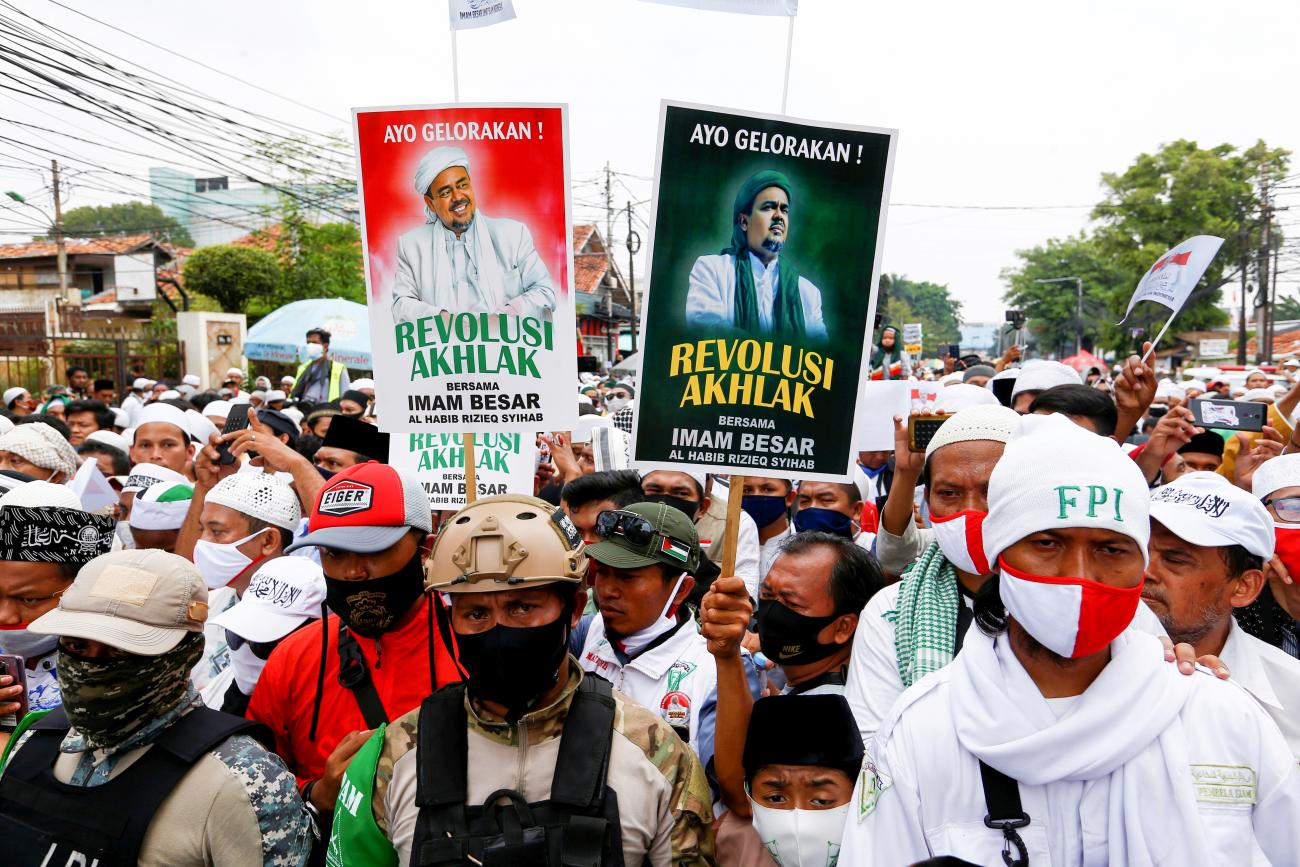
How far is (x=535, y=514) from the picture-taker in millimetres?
2443

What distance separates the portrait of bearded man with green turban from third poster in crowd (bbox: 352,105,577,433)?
0.98 meters

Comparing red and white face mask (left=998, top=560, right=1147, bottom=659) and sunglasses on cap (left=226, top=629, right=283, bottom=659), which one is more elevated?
red and white face mask (left=998, top=560, right=1147, bottom=659)

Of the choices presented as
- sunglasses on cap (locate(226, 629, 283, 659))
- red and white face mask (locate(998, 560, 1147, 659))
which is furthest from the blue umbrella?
red and white face mask (locate(998, 560, 1147, 659))

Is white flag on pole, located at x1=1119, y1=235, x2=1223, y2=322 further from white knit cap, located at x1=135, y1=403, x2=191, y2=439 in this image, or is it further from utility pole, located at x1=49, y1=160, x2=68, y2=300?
utility pole, located at x1=49, y1=160, x2=68, y2=300

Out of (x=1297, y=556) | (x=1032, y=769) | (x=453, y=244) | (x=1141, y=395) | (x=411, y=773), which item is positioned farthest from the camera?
(x=1141, y=395)

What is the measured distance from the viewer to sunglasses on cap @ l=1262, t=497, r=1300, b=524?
356cm

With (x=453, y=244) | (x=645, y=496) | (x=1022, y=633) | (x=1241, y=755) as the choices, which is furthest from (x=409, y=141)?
(x=1241, y=755)

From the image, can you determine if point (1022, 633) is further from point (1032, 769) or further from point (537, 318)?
point (537, 318)

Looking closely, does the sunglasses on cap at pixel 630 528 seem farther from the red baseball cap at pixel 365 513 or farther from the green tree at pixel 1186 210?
the green tree at pixel 1186 210

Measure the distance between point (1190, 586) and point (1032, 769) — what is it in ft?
Answer: 4.32

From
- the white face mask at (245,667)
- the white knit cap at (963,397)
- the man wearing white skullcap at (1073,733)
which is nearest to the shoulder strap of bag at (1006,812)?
the man wearing white skullcap at (1073,733)

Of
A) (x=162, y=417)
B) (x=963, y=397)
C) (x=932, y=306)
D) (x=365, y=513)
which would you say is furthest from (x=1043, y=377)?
(x=932, y=306)

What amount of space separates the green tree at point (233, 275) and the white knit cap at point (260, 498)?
32.4 metres

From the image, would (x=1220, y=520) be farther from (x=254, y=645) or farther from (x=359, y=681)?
(x=254, y=645)
